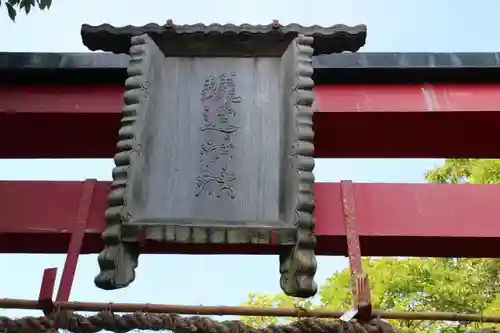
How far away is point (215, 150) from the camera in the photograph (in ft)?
9.80

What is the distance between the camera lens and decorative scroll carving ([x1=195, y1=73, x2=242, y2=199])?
9.37 ft

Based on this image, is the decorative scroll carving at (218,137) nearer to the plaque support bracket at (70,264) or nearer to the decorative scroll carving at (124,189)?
the decorative scroll carving at (124,189)

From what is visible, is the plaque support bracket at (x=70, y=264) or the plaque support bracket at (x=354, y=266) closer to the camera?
the plaque support bracket at (x=354, y=266)

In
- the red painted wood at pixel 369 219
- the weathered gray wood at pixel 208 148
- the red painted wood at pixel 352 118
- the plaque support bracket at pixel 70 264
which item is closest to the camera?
the plaque support bracket at pixel 70 264

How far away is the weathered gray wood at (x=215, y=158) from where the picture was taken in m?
2.62

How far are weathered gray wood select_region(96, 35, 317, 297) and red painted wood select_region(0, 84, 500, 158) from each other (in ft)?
1.53

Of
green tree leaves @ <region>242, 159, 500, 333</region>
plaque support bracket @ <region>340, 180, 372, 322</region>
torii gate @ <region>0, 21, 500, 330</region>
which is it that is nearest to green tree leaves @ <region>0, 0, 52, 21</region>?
torii gate @ <region>0, 21, 500, 330</region>

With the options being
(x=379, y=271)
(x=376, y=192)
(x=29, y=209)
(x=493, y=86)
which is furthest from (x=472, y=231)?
(x=379, y=271)

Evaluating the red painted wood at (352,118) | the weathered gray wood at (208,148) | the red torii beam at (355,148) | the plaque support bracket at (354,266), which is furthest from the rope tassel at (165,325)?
the red painted wood at (352,118)

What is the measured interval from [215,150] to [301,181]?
46 cm

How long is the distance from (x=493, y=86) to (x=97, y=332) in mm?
2564

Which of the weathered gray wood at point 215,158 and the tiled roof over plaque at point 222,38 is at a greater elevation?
the tiled roof over plaque at point 222,38

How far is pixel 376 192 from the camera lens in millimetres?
3350

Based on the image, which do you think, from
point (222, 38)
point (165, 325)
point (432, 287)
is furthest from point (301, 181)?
point (432, 287)
